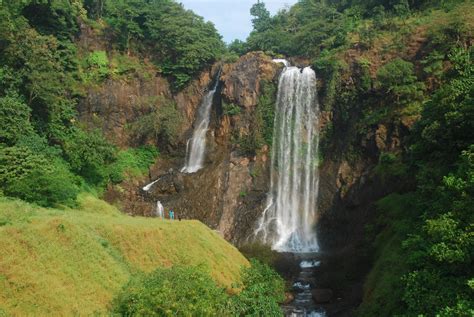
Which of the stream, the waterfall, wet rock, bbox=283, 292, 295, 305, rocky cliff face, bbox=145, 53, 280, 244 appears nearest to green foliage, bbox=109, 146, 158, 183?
rocky cliff face, bbox=145, 53, 280, 244

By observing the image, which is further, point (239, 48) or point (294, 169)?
point (239, 48)

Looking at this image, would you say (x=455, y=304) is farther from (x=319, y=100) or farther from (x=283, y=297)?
(x=319, y=100)

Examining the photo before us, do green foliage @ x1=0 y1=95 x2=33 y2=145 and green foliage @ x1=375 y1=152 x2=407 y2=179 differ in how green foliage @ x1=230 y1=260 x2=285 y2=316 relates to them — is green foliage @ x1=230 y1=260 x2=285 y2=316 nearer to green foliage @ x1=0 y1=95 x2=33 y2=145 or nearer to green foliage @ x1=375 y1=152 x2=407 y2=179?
green foliage @ x1=375 y1=152 x2=407 y2=179

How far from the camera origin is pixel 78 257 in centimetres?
1347

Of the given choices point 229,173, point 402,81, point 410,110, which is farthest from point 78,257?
point 402,81

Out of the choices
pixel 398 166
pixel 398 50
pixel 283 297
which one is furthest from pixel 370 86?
pixel 283 297

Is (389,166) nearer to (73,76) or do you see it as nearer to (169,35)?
(169,35)

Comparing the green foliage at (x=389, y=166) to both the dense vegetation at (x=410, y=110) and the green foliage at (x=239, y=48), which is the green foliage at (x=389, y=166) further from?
the green foliage at (x=239, y=48)

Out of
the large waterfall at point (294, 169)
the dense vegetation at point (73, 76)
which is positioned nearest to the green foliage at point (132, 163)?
the dense vegetation at point (73, 76)

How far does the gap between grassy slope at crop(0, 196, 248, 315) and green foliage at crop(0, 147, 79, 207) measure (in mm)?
1902

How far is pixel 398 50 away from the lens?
30.6 m

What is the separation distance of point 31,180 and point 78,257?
26.5 feet

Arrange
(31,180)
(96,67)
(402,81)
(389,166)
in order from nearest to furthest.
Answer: (31,180) → (389,166) → (402,81) → (96,67)

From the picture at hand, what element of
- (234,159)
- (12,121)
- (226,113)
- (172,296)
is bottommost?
(172,296)
